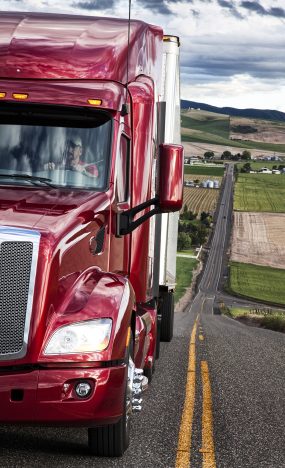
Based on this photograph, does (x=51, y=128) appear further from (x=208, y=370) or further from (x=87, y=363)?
(x=208, y=370)

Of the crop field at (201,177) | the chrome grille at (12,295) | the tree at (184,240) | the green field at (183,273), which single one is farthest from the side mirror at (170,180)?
the crop field at (201,177)

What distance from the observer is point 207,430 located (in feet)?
23.5

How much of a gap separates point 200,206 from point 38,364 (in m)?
143

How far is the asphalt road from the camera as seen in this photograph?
6055 mm

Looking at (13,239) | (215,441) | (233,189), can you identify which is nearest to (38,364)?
(13,239)

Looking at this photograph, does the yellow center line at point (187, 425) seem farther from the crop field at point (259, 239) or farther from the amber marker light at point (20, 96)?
the crop field at point (259, 239)

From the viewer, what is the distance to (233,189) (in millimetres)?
162000

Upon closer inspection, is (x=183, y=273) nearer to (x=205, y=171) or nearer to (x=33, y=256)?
(x=205, y=171)

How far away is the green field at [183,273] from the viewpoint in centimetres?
9718

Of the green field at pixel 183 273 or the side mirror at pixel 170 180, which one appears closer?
the side mirror at pixel 170 180

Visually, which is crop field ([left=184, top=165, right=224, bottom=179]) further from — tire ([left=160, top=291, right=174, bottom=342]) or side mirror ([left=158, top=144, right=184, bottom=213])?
side mirror ([left=158, top=144, right=184, bottom=213])

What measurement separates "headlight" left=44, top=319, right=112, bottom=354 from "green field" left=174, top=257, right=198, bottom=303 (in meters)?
82.1

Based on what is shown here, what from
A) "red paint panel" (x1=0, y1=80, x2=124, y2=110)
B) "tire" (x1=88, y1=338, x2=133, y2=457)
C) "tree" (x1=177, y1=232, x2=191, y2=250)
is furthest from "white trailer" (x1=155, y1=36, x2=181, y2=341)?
"tree" (x1=177, y1=232, x2=191, y2=250)

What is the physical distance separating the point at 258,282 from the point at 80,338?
93668mm
